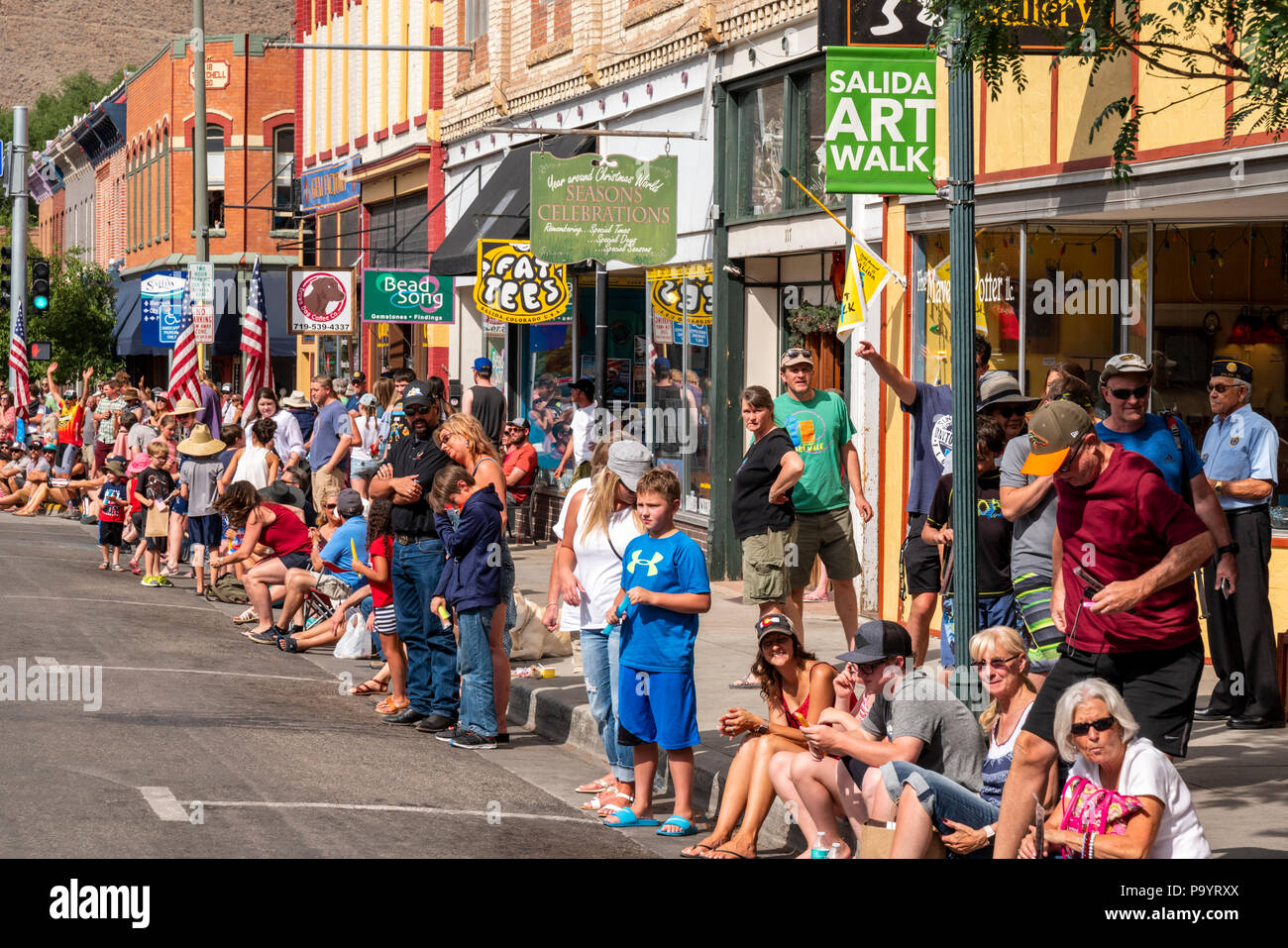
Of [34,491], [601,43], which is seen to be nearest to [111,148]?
[34,491]

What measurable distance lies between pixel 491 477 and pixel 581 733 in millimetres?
1668

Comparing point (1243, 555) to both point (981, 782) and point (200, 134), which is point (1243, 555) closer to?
point (981, 782)

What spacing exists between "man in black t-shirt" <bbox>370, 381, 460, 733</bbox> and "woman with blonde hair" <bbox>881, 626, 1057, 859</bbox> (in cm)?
462

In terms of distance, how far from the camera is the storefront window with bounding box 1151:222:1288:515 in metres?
10.9

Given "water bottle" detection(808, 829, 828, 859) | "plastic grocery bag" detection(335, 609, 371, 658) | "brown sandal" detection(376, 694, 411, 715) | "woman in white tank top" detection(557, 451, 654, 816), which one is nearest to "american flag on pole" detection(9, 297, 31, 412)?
"plastic grocery bag" detection(335, 609, 371, 658)

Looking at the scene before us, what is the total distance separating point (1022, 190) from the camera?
12125 millimetres

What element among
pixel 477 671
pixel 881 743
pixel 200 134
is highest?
pixel 200 134

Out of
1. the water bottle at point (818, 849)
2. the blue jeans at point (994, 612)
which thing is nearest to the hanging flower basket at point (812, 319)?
the blue jeans at point (994, 612)

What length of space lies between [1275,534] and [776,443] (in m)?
3.15

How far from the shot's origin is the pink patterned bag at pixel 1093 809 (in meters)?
5.52

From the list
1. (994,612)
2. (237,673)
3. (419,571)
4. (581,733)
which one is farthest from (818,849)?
(237,673)

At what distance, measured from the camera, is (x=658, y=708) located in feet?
26.4

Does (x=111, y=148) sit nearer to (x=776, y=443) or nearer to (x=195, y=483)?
(x=195, y=483)

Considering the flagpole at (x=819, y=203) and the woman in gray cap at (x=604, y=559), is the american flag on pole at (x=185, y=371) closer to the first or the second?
the flagpole at (x=819, y=203)
